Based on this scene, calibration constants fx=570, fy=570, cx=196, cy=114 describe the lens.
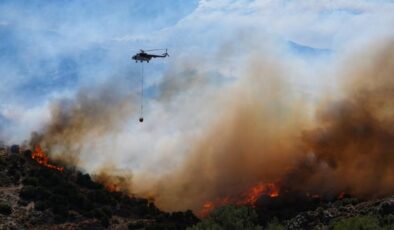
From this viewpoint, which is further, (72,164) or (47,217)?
(72,164)

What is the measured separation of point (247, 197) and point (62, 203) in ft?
157

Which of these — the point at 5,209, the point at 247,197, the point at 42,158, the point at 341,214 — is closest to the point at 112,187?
the point at 42,158

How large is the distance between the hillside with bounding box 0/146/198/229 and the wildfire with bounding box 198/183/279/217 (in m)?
13.9

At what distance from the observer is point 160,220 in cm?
12450

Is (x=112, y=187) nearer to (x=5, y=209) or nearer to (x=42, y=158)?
(x=42, y=158)

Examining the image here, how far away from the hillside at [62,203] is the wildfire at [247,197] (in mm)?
13878

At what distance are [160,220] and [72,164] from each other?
43850 mm

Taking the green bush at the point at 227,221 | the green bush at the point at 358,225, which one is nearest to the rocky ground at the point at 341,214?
the green bush at the point at 227,221

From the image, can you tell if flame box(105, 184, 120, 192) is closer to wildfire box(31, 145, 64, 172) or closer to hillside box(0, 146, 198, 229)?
hillside box(0, 146, 198, 229)

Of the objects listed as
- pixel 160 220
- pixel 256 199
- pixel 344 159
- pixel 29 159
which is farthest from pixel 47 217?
pixel 344 159

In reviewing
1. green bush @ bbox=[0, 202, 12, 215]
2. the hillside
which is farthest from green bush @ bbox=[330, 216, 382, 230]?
green bush @ bbox=[0, 202, 12, 215]

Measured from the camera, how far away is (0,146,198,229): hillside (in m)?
112

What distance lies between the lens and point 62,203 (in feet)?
392

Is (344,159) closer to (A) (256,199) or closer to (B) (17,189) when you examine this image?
(A) (256,199)
